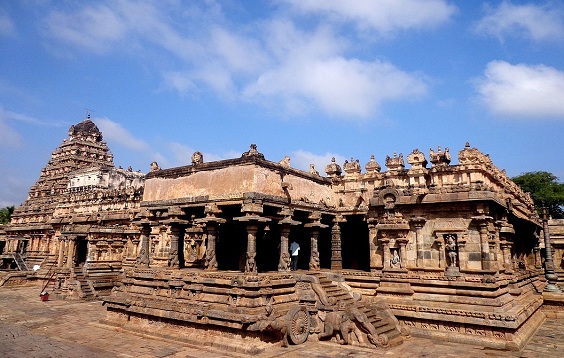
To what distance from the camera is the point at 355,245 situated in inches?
797

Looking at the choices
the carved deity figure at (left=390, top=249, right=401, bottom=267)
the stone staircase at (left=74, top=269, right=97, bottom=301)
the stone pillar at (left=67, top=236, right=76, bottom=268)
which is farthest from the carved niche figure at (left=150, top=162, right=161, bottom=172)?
the stone pillar at (left=67, top=236, right=76, bottom=268)

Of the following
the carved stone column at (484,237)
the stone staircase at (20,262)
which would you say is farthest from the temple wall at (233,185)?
the stone staircase at (20,262)

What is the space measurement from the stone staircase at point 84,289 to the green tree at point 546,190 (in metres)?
→ 41.3

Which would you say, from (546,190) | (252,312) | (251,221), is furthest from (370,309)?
(546,190)

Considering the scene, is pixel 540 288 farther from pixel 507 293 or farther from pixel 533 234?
pixel 507 293

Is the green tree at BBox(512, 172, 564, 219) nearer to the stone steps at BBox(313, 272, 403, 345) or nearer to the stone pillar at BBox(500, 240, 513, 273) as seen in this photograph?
the stone pillar at BBox(500, 240, 513, 273)

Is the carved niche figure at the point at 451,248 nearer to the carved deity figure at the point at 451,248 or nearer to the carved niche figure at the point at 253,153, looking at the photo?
the carved deity figure at the point at 451,248

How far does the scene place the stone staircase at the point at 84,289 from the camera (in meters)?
22.2

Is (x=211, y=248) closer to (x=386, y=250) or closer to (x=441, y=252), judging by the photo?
(x=386, y=250)

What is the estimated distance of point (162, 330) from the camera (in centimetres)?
1303

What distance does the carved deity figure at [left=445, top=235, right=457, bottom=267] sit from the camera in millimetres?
13805

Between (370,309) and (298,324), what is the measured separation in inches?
116

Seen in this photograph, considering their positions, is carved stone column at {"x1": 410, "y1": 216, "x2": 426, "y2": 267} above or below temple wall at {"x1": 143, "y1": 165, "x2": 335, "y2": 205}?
below

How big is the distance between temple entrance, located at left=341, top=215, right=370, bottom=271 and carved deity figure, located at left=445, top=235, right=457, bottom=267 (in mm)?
5922
